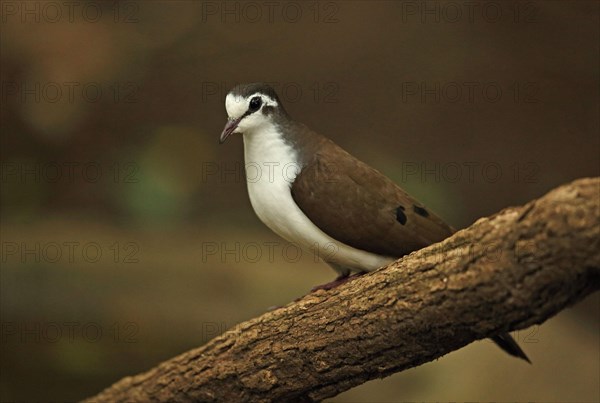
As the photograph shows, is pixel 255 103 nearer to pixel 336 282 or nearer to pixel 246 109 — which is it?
pixel 246 109

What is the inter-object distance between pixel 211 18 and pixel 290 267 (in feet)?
5.99

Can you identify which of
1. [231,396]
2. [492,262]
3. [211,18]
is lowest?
[492,262]

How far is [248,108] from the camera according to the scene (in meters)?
3.01

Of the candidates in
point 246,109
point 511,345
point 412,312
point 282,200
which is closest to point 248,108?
point 246,109

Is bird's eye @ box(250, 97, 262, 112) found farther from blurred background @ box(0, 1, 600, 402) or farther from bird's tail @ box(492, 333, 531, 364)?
blurred background @ box(0, 1, 600, 402)

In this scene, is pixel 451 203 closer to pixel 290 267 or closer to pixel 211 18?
pixel 290 267

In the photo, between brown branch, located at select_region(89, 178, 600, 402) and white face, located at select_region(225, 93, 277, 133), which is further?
white face, located at select_region(225, 93, 277, 133)

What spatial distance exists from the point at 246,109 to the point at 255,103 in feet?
0.15

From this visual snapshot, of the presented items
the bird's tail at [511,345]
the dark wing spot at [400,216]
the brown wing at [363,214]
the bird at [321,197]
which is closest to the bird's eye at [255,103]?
the bird at [321,197]

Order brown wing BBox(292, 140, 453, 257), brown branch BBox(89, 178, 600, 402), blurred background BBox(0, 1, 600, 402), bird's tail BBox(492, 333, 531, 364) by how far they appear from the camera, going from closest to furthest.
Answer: brown branch BBox(89, 178, 600, 402) < bird's tail BBox(492, 333, 531, 364) < brown wing BBox(292, 140, 453, 257) < blurred background BBox(0, 1, 600, 402)

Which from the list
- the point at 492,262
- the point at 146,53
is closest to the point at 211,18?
the point at 146,53

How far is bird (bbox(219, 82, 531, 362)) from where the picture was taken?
296cm

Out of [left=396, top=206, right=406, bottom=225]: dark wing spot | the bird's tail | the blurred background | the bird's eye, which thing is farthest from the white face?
the blurred background

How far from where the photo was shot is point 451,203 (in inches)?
225
